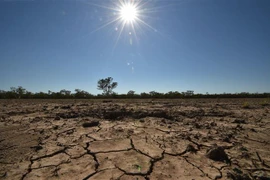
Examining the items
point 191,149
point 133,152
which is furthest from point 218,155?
point 133,152

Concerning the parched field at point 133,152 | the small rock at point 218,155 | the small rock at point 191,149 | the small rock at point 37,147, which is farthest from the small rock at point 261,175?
the small rock at point 37,147

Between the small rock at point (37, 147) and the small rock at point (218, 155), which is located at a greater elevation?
the small rock at point (37, 147)

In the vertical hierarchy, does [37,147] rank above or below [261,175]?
above

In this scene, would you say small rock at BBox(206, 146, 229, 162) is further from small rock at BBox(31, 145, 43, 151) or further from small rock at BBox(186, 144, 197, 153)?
small rock at BBox(31, 145, 43, 151)

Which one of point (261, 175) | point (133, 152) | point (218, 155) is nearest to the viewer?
point (261, 175)

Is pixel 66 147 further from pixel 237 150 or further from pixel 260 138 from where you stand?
pixel 260 138

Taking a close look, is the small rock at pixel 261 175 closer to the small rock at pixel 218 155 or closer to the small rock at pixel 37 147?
the small rock at pixel 218 155

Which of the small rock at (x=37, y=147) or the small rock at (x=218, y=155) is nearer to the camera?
the small rock at (x=218, y=155)

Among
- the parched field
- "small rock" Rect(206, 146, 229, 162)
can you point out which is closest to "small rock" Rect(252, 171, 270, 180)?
the parched field

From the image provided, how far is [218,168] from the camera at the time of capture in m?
1.61

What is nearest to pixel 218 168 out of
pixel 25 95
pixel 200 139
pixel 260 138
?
pixel 200 139

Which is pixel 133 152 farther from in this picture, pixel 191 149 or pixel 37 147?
pixel 37 147

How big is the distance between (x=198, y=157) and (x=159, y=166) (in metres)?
0.53

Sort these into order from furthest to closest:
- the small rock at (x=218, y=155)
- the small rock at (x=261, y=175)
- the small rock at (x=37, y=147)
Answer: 1. the small rock at (x=37, y=147)
2. the small rock at (x=218, y=155)
3. the small rock at (x=261, y=175)
